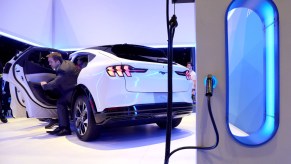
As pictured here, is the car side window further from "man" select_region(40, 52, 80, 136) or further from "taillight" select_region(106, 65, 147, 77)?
"taillight" select_region(106, 65, 147, 77)

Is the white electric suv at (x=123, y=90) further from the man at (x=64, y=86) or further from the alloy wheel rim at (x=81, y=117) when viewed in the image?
the man at (x=64, y=86)

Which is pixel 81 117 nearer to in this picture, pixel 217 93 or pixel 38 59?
pixel 38 59

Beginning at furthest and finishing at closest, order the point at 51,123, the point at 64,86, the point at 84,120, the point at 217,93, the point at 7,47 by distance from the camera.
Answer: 1. the point at 7,47
2. the point at 51,123
3. the point at 64,86
4. the point at 84,120
5. the point at 217,93

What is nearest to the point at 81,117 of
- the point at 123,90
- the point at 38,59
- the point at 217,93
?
the point at 123,90

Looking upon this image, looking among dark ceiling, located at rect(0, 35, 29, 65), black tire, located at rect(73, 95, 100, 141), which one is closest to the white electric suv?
black tire, located at rect(73, 95, 100, 141)

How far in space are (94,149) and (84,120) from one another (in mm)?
500

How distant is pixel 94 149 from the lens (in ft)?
8.17

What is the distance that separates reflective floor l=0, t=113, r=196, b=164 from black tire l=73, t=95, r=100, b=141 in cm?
10

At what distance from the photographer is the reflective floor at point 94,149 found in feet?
6.80

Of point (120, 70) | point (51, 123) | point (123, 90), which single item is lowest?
point (51, 123)

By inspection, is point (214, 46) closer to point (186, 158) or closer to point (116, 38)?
point (186, 158)

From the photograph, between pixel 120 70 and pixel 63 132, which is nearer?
pixel 120 70

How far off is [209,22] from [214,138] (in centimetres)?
62

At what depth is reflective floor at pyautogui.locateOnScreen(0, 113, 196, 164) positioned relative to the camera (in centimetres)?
207
